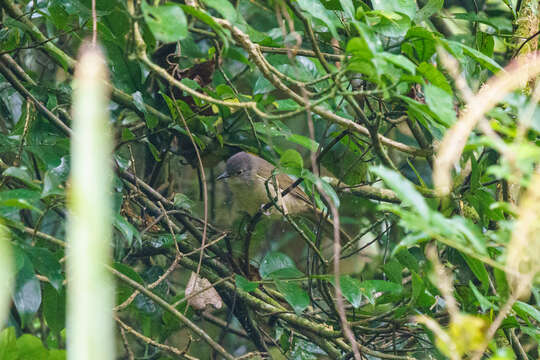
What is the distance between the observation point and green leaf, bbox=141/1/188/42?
1772 millimetres

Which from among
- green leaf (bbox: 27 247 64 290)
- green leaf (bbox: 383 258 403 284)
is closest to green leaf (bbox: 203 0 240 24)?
green leaf (bbox: 27 247 64 290)

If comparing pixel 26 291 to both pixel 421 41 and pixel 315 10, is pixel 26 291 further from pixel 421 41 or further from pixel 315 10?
pixel 421 41

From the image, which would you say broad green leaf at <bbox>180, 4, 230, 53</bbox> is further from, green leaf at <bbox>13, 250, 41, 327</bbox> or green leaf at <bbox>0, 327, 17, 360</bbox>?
green leaf at <bbox>0, 327, 17, 360</bbox>

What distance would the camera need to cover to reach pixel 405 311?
103 inches

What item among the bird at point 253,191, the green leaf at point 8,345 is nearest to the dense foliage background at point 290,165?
the green leaf at point 8,345

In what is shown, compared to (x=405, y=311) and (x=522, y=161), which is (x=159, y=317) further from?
(x=522, y=161)

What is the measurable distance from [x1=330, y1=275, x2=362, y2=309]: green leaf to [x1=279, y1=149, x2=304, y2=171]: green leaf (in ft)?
1.76

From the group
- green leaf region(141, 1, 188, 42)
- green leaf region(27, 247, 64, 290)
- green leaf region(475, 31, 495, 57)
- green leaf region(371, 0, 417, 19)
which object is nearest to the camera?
Result: green leaf region(141, 1, 188, 42)

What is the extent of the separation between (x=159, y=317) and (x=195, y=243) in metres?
0.53

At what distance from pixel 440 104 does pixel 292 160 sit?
0.69 metres

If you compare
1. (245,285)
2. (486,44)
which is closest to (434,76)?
(486,44)

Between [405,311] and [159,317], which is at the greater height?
[405,311]

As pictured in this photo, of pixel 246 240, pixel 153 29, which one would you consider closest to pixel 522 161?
pixel 153 29

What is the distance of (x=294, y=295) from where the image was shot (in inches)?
111
